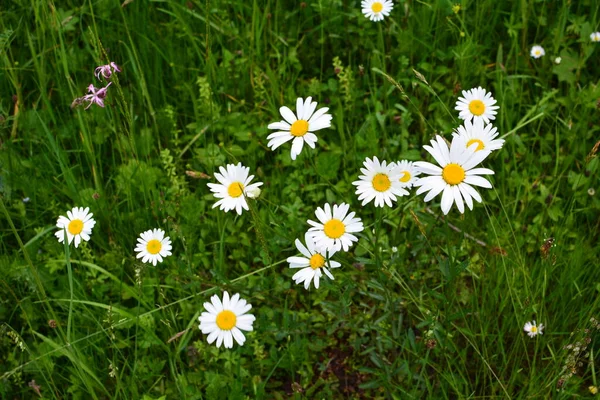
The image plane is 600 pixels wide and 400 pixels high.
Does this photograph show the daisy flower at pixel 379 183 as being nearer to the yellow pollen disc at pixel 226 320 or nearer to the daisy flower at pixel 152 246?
the yellow pollen disc at pixel 226 320

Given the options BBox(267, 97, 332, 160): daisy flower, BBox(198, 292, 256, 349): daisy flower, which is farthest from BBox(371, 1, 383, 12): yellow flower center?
BBox(198, 292, 256, 349): daisy flower

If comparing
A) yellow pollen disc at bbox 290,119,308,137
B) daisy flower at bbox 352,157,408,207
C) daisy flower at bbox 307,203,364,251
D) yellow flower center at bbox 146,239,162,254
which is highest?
yellow pollen disc at bbox 290,119,308,137

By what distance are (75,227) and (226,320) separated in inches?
35.2

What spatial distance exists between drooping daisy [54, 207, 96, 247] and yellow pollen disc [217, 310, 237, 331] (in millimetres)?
761

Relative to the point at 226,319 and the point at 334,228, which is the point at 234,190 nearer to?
the point at 334,228

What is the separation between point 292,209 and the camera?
2.52 meters

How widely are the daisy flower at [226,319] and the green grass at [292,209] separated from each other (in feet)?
0.90

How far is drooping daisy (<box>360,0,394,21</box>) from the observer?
2.88 metres

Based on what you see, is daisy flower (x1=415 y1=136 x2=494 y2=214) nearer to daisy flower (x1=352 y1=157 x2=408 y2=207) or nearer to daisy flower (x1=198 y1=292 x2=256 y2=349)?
daisy flower (x1=352 y1=157 x2=408 y2=207)

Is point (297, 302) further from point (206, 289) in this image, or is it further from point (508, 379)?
point (508, 379)

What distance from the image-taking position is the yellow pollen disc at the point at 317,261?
6.42ft

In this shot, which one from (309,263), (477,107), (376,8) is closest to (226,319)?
(309,263)

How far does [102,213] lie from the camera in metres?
2.57

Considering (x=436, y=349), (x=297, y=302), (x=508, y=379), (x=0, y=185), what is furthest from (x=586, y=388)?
(x=0, y=185)
